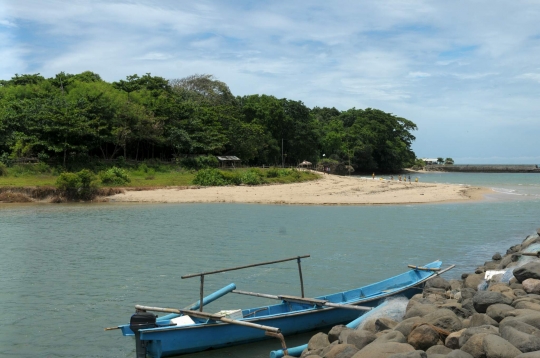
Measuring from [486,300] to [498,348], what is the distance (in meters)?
2.80

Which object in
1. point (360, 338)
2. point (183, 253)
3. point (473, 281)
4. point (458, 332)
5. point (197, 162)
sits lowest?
point (183, 253)

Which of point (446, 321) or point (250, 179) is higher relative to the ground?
point (250, 179)

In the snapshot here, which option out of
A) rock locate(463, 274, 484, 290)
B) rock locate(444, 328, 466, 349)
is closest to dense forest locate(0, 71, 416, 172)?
rock locate(463, 274, 484, 290)

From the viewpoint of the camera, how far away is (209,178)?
5550 centimetres

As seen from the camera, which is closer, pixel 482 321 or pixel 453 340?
pixel 453 340

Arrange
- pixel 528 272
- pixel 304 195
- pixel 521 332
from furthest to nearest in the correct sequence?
pixel 304 195 < pixel 528 272 < pixel 521 332

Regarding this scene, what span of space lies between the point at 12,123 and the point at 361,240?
4274cm

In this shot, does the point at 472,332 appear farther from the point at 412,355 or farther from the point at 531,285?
the point at 531,285

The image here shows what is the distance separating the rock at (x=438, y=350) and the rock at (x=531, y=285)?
14.1 feet

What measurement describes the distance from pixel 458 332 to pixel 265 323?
14.7ft

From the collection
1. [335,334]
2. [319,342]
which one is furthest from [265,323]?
[335,334]

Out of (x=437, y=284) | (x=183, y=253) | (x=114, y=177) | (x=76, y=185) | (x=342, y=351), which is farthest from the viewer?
(x=114, y=177)

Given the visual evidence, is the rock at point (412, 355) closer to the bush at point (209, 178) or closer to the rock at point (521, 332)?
the rock at point (521, 332)

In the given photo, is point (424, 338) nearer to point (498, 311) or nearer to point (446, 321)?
point (446, 321)
